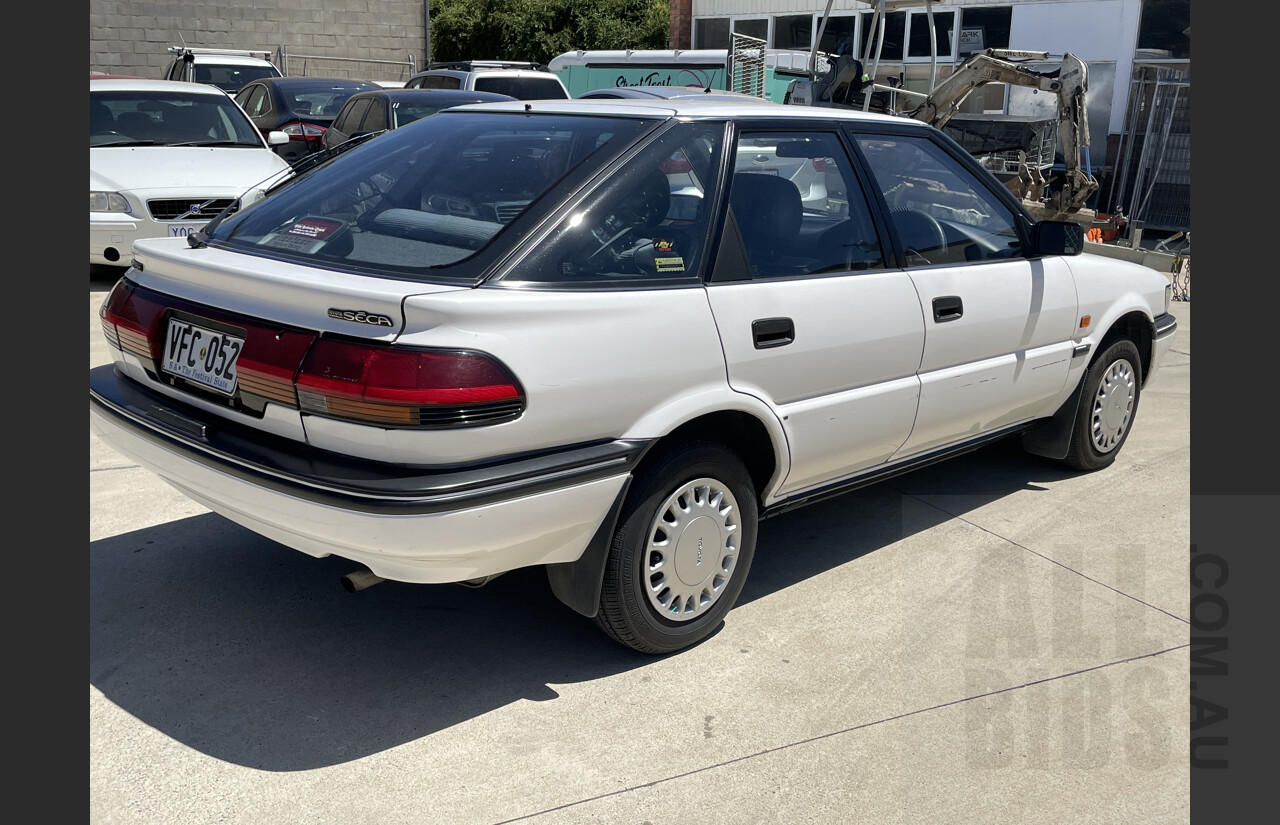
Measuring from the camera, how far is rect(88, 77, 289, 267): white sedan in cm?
860

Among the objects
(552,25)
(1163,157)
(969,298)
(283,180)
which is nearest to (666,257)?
(969,298)

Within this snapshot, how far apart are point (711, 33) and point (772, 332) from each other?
2563cm

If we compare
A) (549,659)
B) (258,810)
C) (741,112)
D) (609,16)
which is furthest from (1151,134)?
(609,16)

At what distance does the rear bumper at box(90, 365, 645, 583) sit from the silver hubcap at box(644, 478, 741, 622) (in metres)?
0.31

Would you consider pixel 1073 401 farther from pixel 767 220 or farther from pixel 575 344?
pixel 575 344

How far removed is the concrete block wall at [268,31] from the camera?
24.3 metres

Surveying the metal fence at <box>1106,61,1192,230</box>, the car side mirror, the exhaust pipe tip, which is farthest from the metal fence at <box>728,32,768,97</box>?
the exhaust pipe tip

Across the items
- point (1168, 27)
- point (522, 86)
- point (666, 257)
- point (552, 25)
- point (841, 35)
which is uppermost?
point (552, 25)

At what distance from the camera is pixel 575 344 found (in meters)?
3.04

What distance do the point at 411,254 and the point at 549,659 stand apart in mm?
1340

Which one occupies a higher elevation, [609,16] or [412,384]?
[609,16]

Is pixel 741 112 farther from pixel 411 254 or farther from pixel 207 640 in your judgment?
pixel 207 640

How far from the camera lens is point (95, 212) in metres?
8.62

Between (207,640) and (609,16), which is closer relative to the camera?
(207,640)
